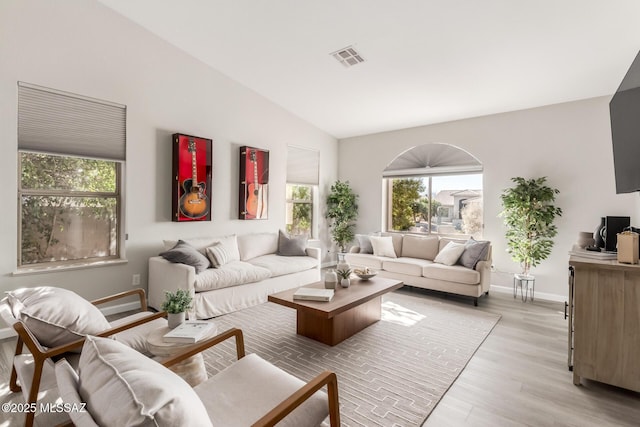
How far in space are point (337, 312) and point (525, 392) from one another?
57.6 inches

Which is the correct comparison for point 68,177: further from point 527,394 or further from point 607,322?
point 607,322

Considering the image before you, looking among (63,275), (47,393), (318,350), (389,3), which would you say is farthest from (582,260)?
(63,275)

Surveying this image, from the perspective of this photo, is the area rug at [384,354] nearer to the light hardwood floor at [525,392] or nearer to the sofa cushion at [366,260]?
the light hardwood floor at [525,392]

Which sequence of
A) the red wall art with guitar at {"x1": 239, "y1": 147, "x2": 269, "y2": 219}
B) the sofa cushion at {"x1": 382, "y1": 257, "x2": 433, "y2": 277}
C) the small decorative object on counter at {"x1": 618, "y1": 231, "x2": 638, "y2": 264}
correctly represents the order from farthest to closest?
the red wall art with guitar at {"x1": 239, "y1": 147, "x2": 269, "y2": 219} → the sofa cushion at {"x1": 382, "y1": 257, "x2": 433, "y2": 277} → the small decorative object on counter at {"x1": 618, "y1": 231, "x2": 638, "y2": 264}

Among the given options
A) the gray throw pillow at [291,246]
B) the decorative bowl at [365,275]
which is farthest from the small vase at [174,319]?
the gray throw pillow at [291,246]

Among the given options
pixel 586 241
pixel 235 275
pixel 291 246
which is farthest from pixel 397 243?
pixel 235 275

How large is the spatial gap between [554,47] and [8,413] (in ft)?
18.0

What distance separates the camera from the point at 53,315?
Answer: 1764 mm

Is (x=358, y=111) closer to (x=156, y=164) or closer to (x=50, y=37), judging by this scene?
(x=156, y=164)

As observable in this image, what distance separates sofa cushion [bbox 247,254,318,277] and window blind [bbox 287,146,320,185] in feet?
5.39

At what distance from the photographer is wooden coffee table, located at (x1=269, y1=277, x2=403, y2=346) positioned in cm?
281

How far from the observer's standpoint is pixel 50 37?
3.28 metres

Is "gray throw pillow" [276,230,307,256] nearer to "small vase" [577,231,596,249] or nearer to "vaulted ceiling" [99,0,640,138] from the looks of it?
"vaulted ceiling" [99,0,640,138]

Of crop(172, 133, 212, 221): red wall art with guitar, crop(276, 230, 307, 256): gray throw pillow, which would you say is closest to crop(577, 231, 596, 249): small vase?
crop(276, 230, 307, 256): gray throw pillow
